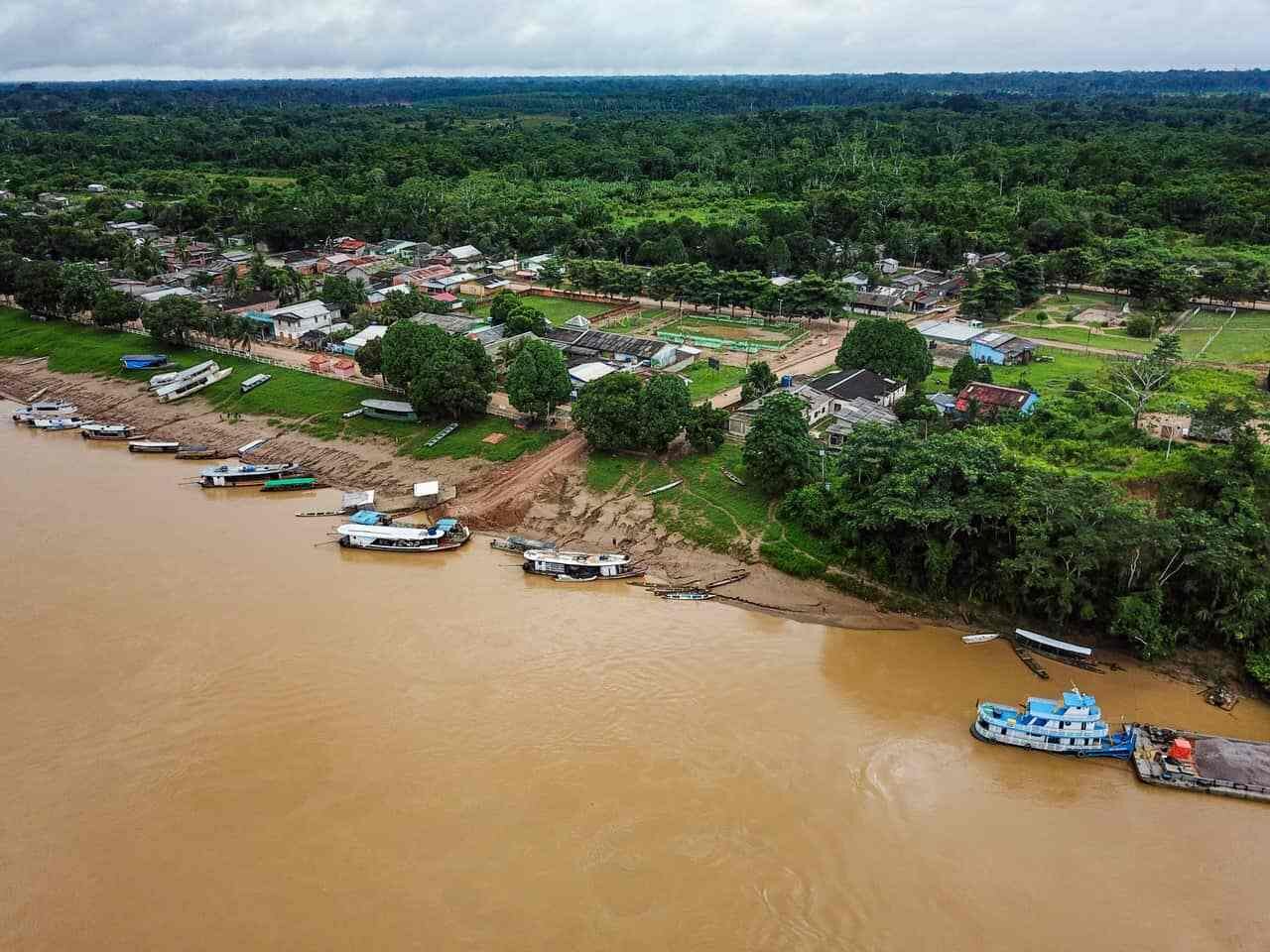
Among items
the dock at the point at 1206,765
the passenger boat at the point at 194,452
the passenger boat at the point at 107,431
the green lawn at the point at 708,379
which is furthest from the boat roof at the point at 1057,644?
the passenger boat at the point at 107,431

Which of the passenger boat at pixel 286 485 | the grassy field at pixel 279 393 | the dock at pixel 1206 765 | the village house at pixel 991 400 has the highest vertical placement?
the village house at pixel 991 400

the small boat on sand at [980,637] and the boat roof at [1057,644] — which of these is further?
the small boat on sand at [980,637]

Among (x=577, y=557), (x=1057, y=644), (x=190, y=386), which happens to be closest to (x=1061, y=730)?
(x=1057, y=644)

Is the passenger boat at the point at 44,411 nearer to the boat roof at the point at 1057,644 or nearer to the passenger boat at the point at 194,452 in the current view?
the passenger boat at the point at 194,452

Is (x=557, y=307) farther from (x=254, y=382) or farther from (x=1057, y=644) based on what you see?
(x=1057, y=644)

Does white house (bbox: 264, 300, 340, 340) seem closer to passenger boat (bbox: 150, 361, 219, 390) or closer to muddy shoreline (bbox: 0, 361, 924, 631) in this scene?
passenger boat (bbox: 150, 361, 219, 390)

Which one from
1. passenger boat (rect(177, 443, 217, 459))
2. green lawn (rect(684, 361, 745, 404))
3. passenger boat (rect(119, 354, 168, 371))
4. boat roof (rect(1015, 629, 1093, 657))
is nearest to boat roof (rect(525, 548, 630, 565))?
green lawn (rect(684, 361, 745, 404))
